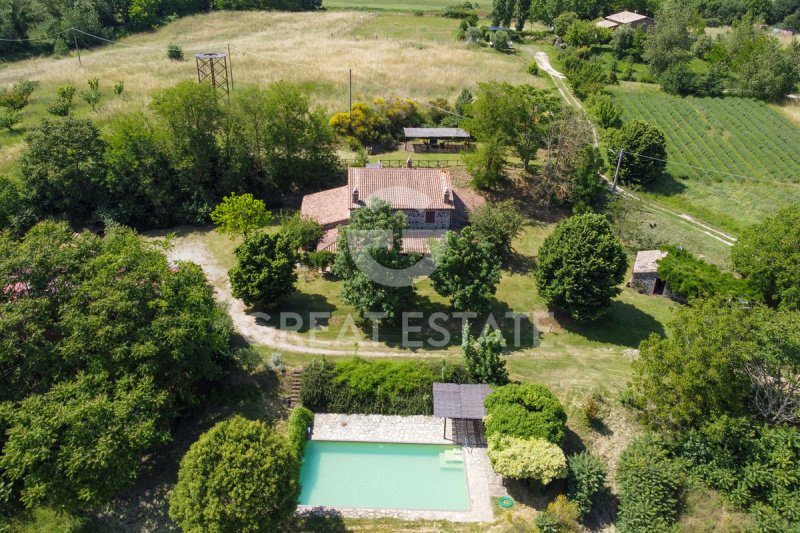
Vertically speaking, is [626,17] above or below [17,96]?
above

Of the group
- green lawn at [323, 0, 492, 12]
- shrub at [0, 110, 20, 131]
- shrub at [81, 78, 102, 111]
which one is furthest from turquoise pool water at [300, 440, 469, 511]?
green lawn at [323, 0, 492, 12]

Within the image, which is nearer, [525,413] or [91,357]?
[91,357]

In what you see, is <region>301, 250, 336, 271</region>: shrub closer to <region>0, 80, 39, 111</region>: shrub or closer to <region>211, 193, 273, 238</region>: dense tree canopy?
<region>211, 193, 273, 238</region>: dense tree canopy

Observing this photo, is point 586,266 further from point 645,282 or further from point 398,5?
point 398,5

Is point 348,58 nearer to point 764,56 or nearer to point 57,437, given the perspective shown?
point 764,56

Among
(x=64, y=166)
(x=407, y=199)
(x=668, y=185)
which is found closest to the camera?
(x=407, y=199)

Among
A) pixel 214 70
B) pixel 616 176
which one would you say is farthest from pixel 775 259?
pixel 214 70

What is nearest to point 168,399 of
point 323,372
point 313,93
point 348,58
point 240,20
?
point 323,372

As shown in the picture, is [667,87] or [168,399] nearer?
[168,399]
